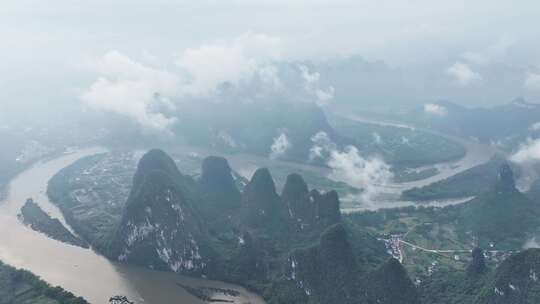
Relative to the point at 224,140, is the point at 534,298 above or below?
below

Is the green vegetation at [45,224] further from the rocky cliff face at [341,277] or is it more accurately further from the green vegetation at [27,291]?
the rocky cliff face at [341,277]

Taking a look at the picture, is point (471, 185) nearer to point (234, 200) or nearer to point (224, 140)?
point (234, 200)

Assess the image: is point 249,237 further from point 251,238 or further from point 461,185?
point 461,185

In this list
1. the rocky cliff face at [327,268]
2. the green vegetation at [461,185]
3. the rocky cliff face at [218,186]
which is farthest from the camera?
the green vegetation at [461,185]

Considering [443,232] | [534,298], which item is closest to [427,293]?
[534,298]

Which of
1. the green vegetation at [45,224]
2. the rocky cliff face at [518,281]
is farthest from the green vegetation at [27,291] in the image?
the rocky cliff face at [518,281]
